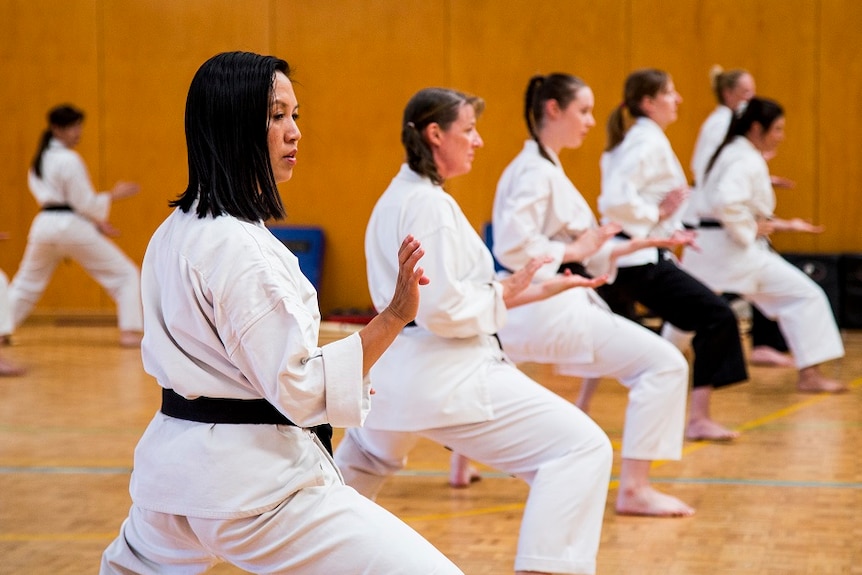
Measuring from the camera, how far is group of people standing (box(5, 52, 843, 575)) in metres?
2.20

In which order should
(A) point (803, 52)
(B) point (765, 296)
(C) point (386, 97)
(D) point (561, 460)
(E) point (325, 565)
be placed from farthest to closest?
(C) point (386, 97), (A) point (803, 52), (B) point (765, 296), (D) point (561, 460), (E) point (325, 565)

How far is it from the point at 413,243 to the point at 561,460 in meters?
1.34

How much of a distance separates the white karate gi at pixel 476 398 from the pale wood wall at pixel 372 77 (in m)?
6.86

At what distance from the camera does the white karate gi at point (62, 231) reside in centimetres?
898

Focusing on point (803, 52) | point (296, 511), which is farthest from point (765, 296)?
point (296, 511)

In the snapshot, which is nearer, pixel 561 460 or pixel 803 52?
pixel 561 460

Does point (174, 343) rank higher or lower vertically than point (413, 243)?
lower

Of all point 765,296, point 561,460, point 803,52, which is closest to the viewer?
point 561,460

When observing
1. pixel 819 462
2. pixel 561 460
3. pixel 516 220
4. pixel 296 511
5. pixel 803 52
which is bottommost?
pixel 819 462

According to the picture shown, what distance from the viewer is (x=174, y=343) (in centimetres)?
225

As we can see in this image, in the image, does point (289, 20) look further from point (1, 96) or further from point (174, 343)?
point (174, 343)

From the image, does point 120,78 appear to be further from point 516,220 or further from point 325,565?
point 325,565

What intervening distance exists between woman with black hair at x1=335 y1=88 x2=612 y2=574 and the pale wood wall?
682 centimetres

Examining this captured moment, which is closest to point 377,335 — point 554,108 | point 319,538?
point 319,538
